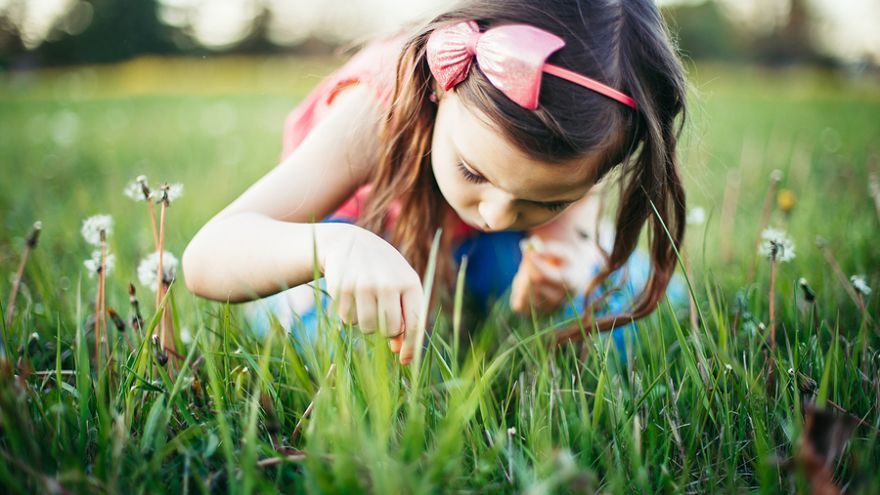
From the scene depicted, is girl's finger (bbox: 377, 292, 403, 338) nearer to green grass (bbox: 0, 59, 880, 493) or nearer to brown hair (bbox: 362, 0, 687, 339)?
green grass (bbox: 0, 59, 880, 493)

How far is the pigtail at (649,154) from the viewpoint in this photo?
133cm

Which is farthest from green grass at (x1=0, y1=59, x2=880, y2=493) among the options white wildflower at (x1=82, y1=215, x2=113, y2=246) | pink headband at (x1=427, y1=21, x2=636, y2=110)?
pink headband at (x1=427, y1=21, x2=636, y2=110)

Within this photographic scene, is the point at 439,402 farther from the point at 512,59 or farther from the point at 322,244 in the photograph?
the point at 512,59

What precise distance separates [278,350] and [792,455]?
102 cm

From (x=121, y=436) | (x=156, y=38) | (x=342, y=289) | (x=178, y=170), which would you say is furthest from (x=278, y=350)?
(x=156, y=38)

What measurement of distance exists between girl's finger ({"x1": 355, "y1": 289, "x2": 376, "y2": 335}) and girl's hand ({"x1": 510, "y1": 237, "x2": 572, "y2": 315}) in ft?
2.24

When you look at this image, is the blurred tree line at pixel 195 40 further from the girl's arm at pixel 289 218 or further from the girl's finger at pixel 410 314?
the girl's finger at pixel 410 314

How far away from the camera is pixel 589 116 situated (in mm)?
1236

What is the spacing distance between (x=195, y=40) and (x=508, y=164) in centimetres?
2388

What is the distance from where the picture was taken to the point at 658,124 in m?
1.37

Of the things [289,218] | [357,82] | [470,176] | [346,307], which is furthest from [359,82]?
[346,307]

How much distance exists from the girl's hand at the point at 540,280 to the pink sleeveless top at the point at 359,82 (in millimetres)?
297

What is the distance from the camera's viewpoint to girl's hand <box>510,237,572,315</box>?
5.56 feet

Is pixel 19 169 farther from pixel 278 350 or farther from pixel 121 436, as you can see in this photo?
pixel 121 436
